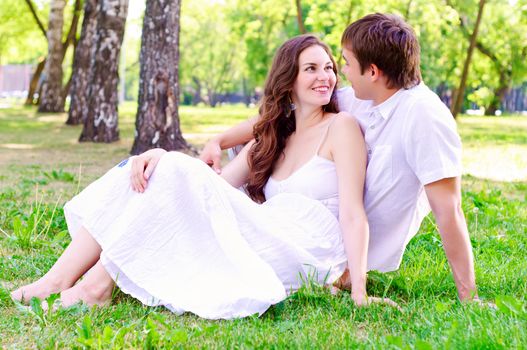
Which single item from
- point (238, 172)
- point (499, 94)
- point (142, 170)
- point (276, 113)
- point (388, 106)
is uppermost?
point (388, 106)

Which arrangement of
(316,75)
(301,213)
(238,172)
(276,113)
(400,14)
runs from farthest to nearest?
(400,14) < (238,172) < (276,113) < (316,75) < (301,213)

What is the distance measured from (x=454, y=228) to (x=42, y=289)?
2.01m

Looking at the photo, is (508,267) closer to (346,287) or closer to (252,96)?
(346,287)

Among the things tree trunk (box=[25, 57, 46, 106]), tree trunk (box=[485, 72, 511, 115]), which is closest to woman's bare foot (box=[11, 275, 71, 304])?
tree trunk (box=[25, 57, 46, 106])

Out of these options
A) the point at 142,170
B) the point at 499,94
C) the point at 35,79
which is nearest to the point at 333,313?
the point at 142,170

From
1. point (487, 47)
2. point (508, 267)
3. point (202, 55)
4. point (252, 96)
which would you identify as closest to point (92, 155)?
point (508, 267)

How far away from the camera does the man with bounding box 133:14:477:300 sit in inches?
147

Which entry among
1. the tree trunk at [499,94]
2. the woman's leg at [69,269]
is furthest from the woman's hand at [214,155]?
the tree trunk at [499,94]

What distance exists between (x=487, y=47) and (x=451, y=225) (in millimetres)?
38157

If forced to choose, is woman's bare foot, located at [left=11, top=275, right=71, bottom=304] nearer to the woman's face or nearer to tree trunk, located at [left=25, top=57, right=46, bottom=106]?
the woman's face

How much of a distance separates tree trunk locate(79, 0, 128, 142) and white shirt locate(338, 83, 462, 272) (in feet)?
33.6

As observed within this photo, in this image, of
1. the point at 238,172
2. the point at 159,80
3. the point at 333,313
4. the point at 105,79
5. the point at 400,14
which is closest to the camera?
the point at 333,313

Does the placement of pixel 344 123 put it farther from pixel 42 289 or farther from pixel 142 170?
pixel 42 289

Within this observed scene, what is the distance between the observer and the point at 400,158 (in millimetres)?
3908
